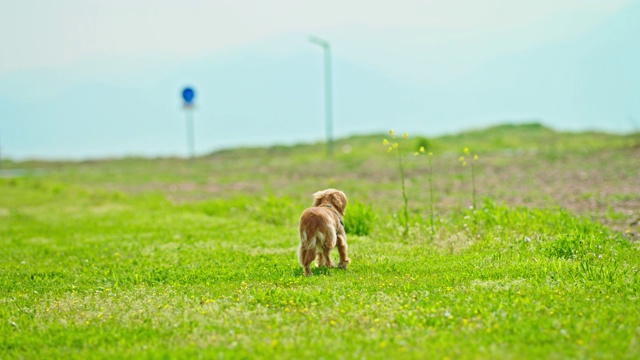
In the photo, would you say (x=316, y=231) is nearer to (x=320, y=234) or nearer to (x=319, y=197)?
(x=320, y=234)

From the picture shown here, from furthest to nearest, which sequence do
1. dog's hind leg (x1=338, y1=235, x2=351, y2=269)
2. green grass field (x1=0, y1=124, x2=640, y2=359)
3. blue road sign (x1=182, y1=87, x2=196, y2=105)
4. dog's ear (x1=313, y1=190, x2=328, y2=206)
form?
blue road sign (x1=182, y1=87, x2=196, y2=105) < dog's ear (x1=313, y1=190, x2=328, y2=206) < dog's hind leg (x1=338, y1=235, x2=351, y2=269) < green grass field (x1=0, y1=124, x2=640, y2=359)

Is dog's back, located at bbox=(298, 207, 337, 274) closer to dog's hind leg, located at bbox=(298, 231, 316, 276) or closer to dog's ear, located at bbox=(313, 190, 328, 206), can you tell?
dog's hind leg, located at bbox=(298, 231, 316, 276)

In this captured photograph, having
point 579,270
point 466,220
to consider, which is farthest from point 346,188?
point 579,270

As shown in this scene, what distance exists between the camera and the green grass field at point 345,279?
7500 mm

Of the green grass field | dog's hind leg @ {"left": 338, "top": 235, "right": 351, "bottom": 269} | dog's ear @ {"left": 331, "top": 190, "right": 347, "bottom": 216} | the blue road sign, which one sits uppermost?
the blue road sign

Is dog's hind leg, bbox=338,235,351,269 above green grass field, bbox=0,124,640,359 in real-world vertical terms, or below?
above

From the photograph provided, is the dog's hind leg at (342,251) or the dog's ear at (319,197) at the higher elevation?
the dog's ear at (319,197)

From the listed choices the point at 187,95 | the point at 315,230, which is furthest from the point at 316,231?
the point at 187,95

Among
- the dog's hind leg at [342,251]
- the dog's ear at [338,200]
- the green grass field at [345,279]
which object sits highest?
the dog's ear at [338,200]

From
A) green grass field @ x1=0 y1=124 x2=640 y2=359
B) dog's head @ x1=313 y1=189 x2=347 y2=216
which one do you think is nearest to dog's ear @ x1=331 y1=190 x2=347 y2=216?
dog's head @ x1=313 y1=189 x2=347 y2=216

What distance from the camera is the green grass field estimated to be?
24.6ft

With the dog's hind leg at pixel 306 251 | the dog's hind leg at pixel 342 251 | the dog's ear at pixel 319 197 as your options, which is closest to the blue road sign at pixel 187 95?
the dog's ear at pixel 319 197

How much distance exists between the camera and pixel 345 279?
10.5 m

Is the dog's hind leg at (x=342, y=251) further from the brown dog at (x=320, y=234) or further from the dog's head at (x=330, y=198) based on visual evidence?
the dog's head at (x=330, y=198)
